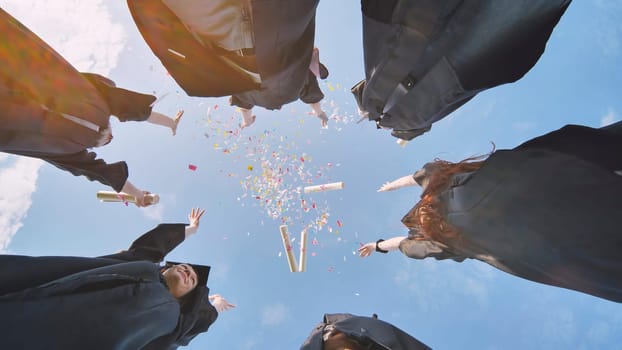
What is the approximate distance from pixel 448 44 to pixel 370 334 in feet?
9.38

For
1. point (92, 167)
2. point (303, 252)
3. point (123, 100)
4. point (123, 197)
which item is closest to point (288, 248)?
point (303, 252)

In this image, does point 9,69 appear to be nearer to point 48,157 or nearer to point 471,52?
point 48,157

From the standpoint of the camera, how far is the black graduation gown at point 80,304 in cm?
Answer: 182

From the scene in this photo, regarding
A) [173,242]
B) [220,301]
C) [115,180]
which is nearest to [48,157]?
[115,180]

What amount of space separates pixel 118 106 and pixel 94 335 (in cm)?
292

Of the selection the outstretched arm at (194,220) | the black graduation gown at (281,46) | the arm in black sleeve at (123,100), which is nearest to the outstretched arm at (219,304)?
the outstretched arm at (194,220)

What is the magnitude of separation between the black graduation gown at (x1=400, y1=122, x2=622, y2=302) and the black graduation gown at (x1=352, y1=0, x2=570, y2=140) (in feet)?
2.74

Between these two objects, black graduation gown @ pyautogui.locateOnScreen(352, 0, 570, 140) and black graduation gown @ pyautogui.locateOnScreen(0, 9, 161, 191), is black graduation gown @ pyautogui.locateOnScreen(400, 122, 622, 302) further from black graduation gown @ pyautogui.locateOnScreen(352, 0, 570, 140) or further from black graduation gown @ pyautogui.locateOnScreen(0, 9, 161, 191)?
black graduation gown @ pyautogui.locateOnScreen(0, 9, 161, 191)

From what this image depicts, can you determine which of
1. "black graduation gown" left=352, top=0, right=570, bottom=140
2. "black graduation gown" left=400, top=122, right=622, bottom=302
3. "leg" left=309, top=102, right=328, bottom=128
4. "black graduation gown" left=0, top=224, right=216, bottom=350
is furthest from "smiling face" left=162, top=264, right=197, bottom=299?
"leg" left=309, top=102, right=328, bottom=128

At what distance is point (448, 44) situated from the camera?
2.56 m

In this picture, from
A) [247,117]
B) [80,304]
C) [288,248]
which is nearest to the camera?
[80,304]

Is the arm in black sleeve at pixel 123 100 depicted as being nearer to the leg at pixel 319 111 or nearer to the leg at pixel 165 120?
the leg at pixel 165 120

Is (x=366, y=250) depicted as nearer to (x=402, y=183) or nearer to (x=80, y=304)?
(x=402, y=183)

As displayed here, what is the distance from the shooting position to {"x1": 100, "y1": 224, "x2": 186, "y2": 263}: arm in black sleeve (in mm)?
3490
